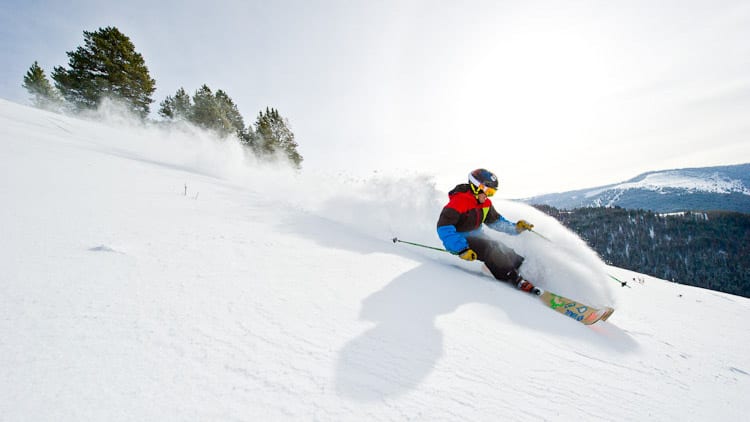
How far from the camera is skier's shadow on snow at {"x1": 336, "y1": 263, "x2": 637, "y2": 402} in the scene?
5.21 ft

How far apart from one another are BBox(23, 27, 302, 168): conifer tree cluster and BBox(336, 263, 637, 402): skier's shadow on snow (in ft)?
102

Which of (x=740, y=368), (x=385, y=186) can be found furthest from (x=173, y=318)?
(x=385, y=186)

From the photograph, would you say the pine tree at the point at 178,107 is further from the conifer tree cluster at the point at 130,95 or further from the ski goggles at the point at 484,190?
the ski goggles at the point at 484,190

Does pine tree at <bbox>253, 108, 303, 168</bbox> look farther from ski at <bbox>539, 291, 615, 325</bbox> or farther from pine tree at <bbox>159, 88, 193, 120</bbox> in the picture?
ski at <bbox>539, 291, 615, 325</bbox>

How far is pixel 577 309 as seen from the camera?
361cm

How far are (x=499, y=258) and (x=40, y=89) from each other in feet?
172

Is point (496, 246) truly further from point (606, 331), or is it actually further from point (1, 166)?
point (1, 166)

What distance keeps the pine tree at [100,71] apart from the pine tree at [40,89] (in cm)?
1461

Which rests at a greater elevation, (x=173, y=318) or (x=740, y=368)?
(x=173, y=318)

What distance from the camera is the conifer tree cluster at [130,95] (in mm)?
23141

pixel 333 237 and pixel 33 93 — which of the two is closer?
pixel 333 237

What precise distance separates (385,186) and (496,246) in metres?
3.75

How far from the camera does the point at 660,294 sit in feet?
19.3

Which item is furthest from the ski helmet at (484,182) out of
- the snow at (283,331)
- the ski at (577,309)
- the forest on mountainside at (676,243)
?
the forest on mountainside at (676,243)
